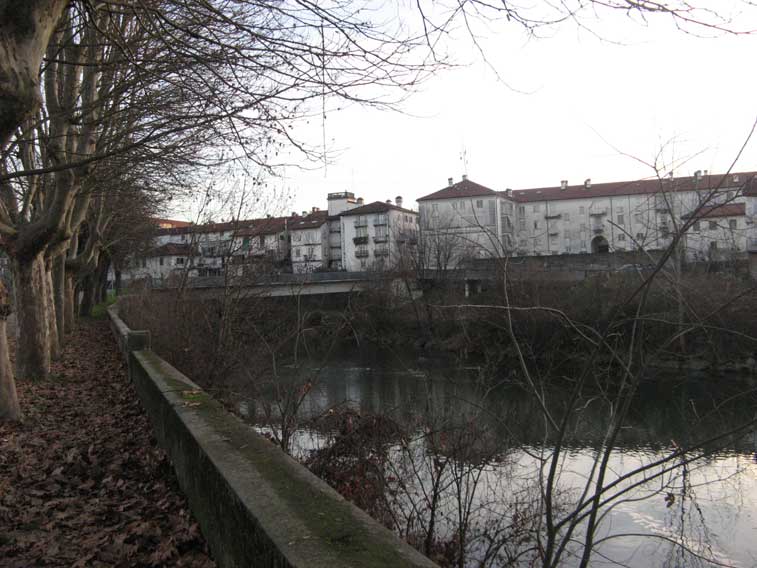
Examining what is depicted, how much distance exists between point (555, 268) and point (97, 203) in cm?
2043

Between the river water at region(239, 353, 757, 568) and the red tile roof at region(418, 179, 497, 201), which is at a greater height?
the red tile roof at region(418, 179, 497, 201)

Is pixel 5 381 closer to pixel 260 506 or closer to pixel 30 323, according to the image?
pixel 30 323

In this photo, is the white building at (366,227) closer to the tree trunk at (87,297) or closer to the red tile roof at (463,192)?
the red tile roof at (463,192)

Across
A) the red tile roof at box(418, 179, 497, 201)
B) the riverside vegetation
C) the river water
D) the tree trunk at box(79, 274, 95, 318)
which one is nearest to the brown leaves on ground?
the riverside vegetation

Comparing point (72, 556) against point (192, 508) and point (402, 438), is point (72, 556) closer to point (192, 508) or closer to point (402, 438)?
point (192, 508)

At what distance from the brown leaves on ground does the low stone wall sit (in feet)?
0.78

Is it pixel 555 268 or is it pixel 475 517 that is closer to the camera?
pixel 475 517

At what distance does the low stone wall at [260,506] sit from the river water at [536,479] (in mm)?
2240

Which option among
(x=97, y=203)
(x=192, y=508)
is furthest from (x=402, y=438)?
(x=97, y=203)

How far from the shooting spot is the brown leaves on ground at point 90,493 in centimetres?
376

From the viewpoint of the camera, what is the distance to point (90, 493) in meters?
4.97

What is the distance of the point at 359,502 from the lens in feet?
23.9

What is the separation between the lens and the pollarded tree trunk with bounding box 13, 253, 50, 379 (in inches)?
421

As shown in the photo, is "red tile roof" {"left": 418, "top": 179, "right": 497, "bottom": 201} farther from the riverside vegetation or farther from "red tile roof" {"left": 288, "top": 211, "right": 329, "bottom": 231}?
the riverside vegetation
